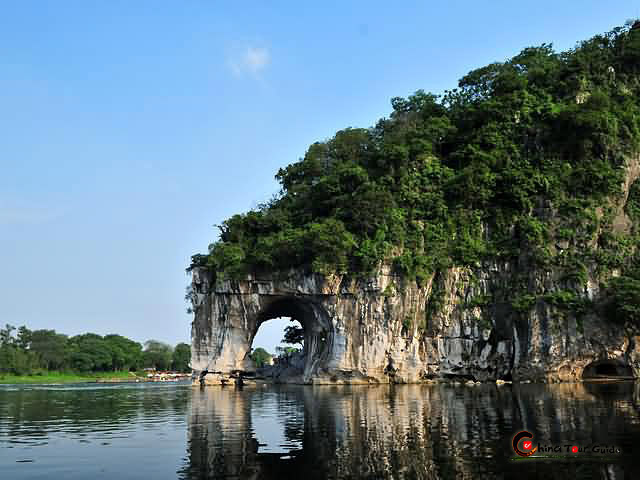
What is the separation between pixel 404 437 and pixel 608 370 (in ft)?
110

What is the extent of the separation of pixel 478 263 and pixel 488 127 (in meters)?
11.5

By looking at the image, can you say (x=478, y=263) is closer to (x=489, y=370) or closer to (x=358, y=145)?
(x=489, y=370)

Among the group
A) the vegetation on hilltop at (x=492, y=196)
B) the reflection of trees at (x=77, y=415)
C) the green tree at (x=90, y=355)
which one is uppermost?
the vegetation on hilltop at (x=492, y=196)

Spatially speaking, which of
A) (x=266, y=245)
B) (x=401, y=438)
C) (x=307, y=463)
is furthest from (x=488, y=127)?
(x=307, y=463)

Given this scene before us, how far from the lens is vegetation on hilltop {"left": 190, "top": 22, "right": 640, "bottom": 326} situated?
40875 mm

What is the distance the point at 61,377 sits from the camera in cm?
7781

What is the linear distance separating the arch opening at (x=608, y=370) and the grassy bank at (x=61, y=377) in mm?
58209

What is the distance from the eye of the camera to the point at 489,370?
40875 millimetres

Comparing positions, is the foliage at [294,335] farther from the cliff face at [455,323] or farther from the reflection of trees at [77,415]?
the reflection of trees at [77,415]

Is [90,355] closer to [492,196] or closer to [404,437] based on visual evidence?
[492,196]

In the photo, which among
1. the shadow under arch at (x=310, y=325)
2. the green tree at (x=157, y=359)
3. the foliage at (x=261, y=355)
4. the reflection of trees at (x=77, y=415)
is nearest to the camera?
the reflection of trees at (x=77, y=415)

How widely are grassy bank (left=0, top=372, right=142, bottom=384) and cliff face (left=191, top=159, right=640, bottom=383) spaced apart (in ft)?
124

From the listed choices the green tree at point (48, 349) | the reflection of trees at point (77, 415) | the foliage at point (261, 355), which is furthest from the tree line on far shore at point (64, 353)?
the reflection of trees at point (77, 415)

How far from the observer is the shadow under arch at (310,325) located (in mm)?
42875
